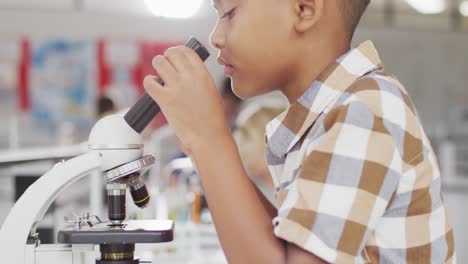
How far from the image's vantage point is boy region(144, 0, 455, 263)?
0.63 m

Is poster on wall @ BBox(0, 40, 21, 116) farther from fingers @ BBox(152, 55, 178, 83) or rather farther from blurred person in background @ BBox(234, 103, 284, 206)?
fingers @ BBox(152, 55, 178, 83)

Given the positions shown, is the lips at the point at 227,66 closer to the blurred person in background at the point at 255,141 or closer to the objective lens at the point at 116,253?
the objective lens at the point at 116,253

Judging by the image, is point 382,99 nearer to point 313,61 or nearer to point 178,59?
point 313,61

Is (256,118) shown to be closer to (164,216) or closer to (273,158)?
(164,216)

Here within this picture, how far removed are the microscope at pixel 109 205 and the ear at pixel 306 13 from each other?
4.6 inches

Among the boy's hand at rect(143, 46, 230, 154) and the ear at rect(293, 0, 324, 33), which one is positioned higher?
the ear at rect(293, 0, 324, 33)

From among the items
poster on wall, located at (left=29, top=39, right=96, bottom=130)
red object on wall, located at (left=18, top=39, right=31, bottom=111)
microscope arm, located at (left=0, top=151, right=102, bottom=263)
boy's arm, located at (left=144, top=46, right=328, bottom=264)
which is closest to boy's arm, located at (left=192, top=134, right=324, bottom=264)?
boy's arm, located at (left=144, top=46, right=328, bottom=264)

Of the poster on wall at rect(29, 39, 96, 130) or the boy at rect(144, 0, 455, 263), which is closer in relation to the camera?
the boy at rect(144, 0, 455, 263)

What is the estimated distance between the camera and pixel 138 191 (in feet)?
2.91

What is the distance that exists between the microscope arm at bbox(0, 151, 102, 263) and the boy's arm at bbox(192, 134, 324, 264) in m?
0.21

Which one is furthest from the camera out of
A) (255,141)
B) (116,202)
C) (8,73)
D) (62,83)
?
(62,83)

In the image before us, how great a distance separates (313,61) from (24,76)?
5.72 metres

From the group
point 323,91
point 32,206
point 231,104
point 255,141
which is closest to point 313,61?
point 323,91

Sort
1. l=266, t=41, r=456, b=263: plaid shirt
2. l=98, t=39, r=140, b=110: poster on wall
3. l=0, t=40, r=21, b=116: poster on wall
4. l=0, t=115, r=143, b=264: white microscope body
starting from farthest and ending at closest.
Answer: l=98, t=39, r=140, b=110: poster on wall < l=0, t=40, r=21, b=116: poster on wall < l=0, t=115, r=143, b=264: white microscope body < l=266, t=41, r=456, b=263: plaid shirt
